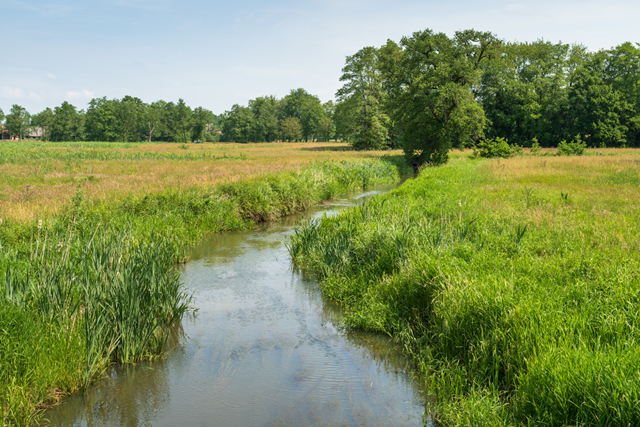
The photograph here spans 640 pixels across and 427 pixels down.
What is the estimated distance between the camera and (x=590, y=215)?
1061 centimetres

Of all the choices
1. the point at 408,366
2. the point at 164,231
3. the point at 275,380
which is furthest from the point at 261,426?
the point at 164,231

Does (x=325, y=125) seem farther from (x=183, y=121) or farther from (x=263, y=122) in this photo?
(x=183, y=121)

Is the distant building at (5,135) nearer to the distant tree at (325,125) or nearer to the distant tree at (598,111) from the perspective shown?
the distant tree at (325,125)

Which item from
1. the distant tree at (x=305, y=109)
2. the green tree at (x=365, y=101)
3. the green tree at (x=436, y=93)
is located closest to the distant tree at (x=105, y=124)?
the distant tree at (x=305, y=109)

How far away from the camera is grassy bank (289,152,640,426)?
3523mm

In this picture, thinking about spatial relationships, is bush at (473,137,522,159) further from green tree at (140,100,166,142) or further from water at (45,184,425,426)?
green tree at (140,100,166,142)

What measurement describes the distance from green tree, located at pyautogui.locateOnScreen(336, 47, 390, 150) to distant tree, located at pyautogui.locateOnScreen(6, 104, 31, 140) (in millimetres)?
106912

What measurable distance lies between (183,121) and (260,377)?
11790 cm

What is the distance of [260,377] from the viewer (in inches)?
215

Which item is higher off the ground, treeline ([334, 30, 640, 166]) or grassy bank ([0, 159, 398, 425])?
treeline ([334, 30, 640, 166])

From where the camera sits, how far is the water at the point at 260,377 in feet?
15.2

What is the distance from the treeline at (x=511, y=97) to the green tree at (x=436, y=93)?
12 cm

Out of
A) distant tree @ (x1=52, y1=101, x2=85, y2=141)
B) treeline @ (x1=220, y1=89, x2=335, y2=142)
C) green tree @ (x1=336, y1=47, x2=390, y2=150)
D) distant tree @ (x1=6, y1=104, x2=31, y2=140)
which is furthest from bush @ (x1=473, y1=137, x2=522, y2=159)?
distant tree @ (x1=6, y1=104, x2=31, y2=140)

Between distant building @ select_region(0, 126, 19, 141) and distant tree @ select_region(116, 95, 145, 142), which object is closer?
distant tree @ select_region(116, 95, 145, 142)
